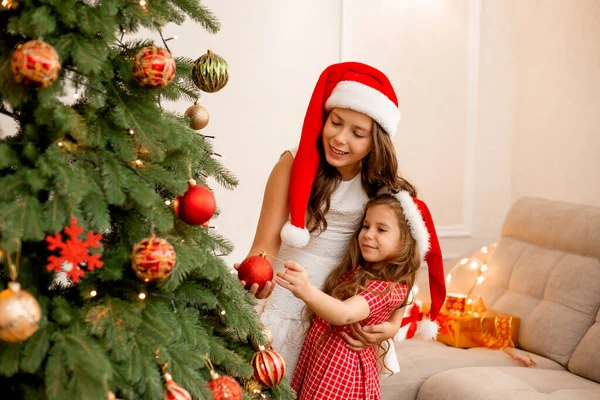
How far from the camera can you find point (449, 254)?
12.6ft

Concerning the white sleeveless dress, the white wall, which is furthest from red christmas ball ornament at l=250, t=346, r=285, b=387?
the white wall

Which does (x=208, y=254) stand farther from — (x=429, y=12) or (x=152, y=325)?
(x=429, y=12)

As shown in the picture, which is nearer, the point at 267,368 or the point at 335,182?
the point at 267,368

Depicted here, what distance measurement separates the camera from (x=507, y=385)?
7.69ft

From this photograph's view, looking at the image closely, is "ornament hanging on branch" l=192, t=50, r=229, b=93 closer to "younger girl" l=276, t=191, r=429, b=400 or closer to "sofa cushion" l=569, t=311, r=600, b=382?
"younger girl" l=276, t=191, r=429, b=400

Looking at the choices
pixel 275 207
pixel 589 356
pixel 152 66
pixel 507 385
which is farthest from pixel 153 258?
pixel 589 356

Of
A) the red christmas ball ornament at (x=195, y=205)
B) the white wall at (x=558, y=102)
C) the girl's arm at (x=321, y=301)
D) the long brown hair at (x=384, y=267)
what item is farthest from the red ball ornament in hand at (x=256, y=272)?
the white wall at (x=558, y=102)

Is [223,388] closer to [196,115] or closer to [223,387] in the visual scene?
[223,387]

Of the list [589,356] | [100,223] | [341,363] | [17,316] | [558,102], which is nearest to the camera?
[17,316]

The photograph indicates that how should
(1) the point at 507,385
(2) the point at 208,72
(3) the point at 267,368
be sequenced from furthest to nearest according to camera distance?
(1) the point at 507,385, (2) the point at 208,72, (3) the point at 267,368

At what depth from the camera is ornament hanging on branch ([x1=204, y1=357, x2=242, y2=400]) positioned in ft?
3.92

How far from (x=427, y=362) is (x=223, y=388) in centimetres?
164

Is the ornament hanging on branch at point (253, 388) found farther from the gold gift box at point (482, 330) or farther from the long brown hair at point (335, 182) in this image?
the gold gift box at point (482, 330)

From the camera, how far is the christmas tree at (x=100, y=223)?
102 cm
